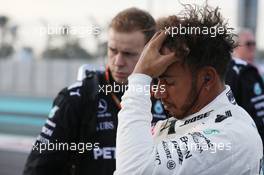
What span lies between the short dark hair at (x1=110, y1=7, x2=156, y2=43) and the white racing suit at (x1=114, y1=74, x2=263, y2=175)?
120 centimetres

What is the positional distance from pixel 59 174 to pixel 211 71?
1.22 m

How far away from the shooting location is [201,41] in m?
1.82

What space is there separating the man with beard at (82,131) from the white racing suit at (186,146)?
97 cm

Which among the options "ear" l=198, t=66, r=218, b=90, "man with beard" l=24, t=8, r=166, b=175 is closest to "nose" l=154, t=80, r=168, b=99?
"ear" l=198, t=66, r=218, b=90

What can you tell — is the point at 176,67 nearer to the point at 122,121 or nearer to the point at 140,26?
the point at 122,121

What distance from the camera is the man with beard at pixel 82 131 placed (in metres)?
2.71

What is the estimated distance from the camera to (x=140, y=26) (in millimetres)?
2961

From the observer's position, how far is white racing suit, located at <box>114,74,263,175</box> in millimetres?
1682

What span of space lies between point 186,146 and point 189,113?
0.61ft
